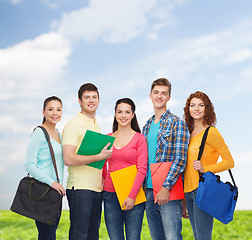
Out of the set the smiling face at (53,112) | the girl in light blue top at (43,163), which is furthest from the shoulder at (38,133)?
the smiling face at (53,112)

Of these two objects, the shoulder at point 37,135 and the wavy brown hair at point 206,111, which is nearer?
the shoulder at point 37,135

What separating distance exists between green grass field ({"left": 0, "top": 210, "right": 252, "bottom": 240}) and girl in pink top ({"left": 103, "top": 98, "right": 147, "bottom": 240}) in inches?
190

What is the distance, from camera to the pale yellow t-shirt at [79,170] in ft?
12.2

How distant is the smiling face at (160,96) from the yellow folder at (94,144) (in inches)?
28.7

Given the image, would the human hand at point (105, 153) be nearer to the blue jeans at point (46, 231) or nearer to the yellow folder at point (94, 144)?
the yellow folder at point (94, 144)

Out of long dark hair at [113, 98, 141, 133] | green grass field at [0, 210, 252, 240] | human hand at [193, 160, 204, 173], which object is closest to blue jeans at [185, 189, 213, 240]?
human hand at [193, 160, 204, 173]

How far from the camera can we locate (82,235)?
12.1 ft

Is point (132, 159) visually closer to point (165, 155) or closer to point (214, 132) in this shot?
point (165, 155)

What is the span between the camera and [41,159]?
3762 millimetres

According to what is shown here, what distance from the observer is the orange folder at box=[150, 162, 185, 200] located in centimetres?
381

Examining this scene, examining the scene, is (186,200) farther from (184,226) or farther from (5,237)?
(5,237)

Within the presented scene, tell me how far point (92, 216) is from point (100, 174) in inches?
19.0

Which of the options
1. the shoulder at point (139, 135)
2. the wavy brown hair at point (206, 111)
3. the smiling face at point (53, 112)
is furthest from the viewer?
the wavy brown hair at point (206, 111)

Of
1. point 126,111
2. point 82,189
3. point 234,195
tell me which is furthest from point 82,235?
point 234,195
